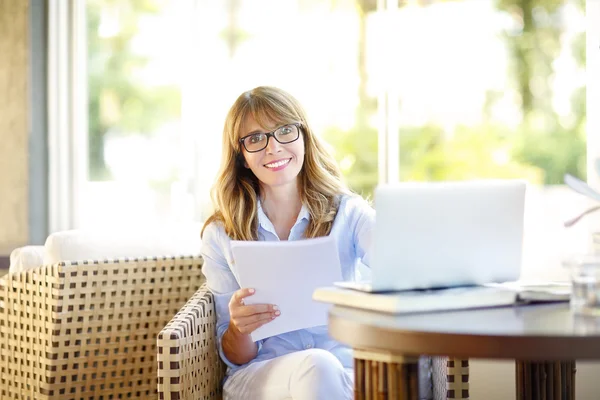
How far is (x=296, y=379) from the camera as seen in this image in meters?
1.97

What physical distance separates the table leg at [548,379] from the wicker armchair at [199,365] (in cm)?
19

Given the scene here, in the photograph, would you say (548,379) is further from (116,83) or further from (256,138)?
(116,83)

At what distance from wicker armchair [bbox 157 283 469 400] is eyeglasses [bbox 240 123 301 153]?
42 cm

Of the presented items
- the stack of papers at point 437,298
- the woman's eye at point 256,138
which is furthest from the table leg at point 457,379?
the woman's eye at point 256,138

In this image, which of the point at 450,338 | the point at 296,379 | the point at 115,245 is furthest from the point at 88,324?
the point at 450,338

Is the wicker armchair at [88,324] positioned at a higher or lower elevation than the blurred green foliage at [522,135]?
lower

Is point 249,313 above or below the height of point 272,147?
below

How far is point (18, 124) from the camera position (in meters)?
3.37

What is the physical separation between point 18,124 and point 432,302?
234cm

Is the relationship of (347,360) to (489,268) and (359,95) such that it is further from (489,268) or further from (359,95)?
(359,95)

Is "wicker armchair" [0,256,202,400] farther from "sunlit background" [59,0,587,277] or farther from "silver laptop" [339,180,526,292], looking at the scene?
"silver laptop" [339,180,526,292]

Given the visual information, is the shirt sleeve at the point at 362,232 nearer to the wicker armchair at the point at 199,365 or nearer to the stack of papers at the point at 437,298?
the wicker armchair at the point at 199,365

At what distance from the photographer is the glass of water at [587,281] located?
1.49 metres

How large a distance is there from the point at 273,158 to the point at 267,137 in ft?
0.20
